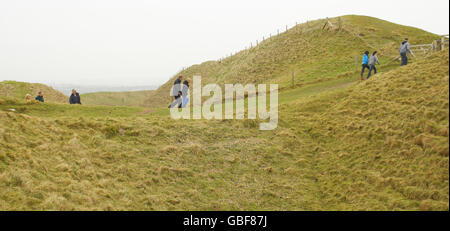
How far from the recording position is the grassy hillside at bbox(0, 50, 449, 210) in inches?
449

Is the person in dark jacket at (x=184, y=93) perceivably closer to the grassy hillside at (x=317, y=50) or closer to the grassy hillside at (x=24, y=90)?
the grassy hillside at (x=317, y=50)

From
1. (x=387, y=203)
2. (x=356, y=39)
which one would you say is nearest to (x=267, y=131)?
(x=387, y=203)

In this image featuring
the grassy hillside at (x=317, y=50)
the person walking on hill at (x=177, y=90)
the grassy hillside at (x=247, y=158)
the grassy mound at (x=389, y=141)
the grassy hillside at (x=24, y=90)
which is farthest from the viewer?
the grassy hillside at (x=317, y=50)

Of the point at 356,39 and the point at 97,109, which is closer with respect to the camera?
the point at 97,109

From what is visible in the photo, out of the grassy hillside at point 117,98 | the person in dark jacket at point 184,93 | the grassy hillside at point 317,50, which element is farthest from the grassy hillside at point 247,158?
the grassy hillside at point 117,98

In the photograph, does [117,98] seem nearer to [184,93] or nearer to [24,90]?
[24,90]

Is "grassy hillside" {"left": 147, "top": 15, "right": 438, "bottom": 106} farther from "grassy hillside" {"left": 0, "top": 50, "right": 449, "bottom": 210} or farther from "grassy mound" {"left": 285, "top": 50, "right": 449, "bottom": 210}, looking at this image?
"grassy hillside" {"left": 0, "top": 50, "right": 449, "bottom": 210}

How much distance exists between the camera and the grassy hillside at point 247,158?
11398mm

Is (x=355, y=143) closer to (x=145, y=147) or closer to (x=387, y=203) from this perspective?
(x=387, y=203)

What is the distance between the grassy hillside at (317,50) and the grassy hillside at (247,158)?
1516cm

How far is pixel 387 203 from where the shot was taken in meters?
11.8

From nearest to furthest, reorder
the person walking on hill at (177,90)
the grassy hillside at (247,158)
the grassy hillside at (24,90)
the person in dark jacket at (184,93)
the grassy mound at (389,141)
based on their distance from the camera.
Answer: the grassy hillside at (247,158)
the grassy mound at (389,141)
the person in dark jacket at (184,93)
the person walking on hill at (177,90)
the grassy hillside at (24,90)

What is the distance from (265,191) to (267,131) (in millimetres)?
6608

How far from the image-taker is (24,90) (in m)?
37.2
